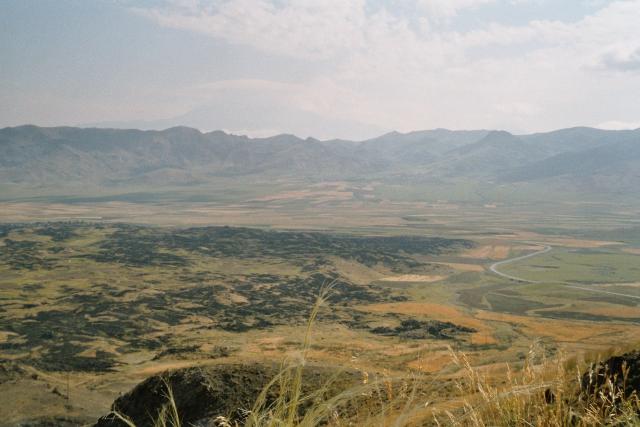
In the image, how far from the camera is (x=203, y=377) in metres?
15.7

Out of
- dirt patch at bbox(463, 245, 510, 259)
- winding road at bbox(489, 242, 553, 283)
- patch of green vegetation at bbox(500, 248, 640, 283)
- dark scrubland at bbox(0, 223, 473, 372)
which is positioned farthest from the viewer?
dirt patch at bbox(463, 245, 510, 259)

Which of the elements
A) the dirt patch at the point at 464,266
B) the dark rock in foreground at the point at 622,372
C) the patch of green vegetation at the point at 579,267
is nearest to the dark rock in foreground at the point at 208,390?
the dark rock in foreground at the point at 622,372

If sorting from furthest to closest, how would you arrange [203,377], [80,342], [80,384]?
1. [80,342]
2. [80,384]
3. [203,377]

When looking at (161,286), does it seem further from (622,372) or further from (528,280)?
(622,372)

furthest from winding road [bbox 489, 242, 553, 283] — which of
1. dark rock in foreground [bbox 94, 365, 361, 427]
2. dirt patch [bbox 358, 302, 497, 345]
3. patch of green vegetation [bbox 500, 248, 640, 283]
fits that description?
dark rock in foreground [bbox 94, 365, 361, 427]

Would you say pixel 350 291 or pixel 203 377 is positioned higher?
pixel 203 377

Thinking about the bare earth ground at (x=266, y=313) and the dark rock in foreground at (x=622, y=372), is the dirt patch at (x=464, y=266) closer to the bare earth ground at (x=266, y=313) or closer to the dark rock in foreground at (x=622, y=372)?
the bare earth ground at (x=266, y=313)

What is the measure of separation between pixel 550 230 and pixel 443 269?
67977 millimetres

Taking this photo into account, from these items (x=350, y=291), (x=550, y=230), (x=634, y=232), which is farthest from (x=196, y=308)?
(x=634, y=232)

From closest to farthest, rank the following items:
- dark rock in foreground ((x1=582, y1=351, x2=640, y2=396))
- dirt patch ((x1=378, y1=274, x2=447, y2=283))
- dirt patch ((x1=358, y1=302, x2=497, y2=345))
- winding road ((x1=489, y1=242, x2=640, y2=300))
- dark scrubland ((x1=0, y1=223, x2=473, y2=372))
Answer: dark rock in foreground ((x1=582, y1=351, x2=640, y2=396)) < dark scrubland ((x1=0, y1=223, x2=473, y2=372)) < dirt patch ((x1=358, y1=302, x2=497, y2=345)) < winding road ((x1=489, y1=242, x2=640, y2=300)) < dirt patch ((x1=378, y1=274, x2=447, y2=283))

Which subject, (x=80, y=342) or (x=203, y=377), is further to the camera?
(x=80, y=342)

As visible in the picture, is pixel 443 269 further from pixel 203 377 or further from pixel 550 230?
pixel 203 377

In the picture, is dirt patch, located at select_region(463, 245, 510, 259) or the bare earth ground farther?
dirt patch, located at select_region(463, 245, 510, 259)

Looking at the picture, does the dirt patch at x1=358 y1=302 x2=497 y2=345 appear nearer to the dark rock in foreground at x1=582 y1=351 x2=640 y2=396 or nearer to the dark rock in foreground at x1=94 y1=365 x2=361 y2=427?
the dark rock in foreground at x1=94 y1=365 x2=361 y2=427
